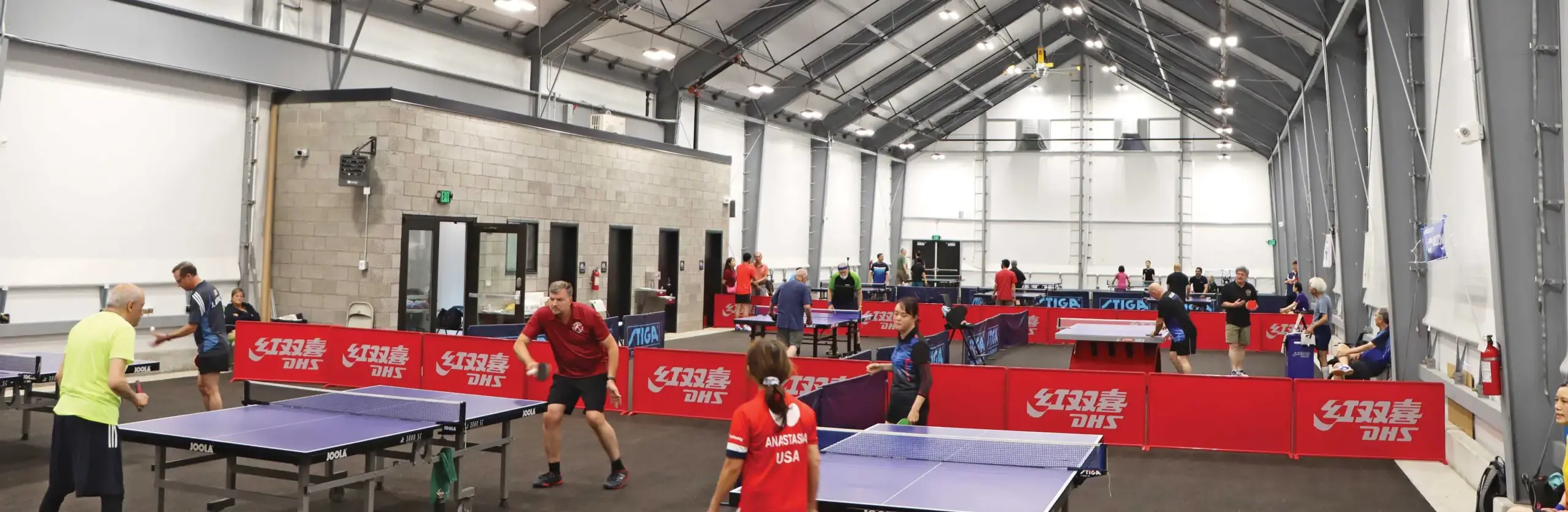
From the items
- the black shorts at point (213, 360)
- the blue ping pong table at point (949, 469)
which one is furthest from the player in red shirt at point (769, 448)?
the black shorts at point (213, 360)

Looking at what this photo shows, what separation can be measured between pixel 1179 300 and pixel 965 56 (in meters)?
21.8

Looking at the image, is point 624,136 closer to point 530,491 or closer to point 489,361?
point 489,361

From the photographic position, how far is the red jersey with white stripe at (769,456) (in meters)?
4.56

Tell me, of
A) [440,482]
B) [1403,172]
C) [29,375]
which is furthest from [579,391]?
[1403,172]

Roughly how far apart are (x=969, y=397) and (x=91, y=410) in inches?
315

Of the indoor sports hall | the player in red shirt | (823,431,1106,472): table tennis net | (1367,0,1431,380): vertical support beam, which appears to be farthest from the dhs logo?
the player in red shirt

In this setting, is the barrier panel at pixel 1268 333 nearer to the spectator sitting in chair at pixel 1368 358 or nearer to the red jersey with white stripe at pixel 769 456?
the spectator sitting in chair at pixel 1368 358

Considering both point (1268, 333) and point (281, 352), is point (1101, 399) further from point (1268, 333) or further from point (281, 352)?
point (1268, 333)

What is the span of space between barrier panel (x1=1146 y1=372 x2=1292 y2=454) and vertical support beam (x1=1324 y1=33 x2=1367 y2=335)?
21.0 ft

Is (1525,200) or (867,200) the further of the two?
(867,200)

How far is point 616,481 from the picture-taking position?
833 cm

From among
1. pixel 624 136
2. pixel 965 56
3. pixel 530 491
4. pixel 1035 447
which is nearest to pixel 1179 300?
pixel 1035 447

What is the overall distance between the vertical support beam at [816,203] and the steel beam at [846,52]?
14.7 feet

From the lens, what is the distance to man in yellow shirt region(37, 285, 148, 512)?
5.94 metres
